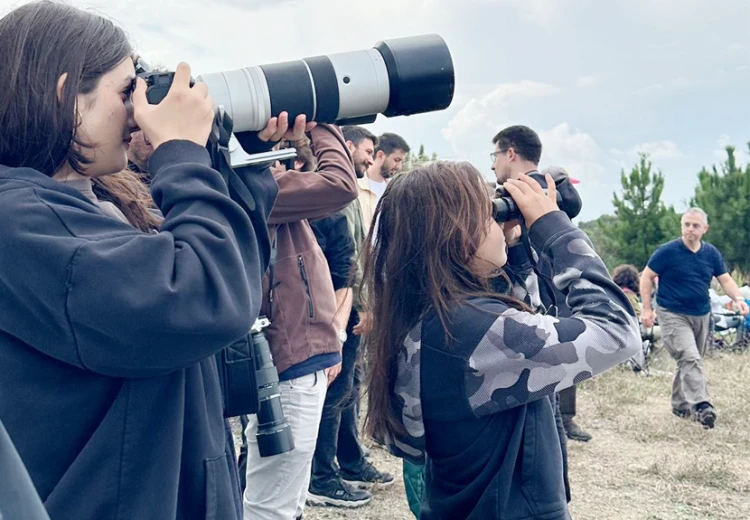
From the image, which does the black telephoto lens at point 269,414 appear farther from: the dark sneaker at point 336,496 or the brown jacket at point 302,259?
the dark sneaker at point 336,496

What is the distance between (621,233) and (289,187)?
70.0 ft

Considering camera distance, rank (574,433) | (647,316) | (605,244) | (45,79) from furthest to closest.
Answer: (605,244), (647,316), (574,433), (45,79)

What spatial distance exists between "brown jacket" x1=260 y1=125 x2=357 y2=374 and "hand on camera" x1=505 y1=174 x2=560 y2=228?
3.04ft

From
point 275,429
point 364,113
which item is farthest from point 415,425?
point 364,113

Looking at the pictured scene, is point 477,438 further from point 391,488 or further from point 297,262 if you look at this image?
point 391,488

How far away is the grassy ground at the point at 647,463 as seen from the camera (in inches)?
176

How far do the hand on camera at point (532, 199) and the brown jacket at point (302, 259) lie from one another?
925 millimetres

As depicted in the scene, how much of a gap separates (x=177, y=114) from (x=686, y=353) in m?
6.60

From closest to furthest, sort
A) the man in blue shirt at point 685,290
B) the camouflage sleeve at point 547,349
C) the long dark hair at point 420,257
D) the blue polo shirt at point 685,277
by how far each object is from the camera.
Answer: the camouflage sleeve at point 547,349 < the long dark hair at point 420,257 < the man in blue shirt at point 685,290 < the blue polo shirt at point 685,277

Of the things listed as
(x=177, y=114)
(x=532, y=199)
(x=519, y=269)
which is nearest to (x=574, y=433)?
(x=519, y=269)

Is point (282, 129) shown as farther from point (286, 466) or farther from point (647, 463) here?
point (647, 463)

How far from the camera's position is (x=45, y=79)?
115 centimetres

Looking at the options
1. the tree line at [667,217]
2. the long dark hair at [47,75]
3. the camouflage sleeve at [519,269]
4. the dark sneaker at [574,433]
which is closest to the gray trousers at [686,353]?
the dark sneaker at [574,433]

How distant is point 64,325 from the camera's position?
1.03 meters
